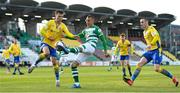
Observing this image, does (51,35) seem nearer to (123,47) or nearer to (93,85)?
(93,85)

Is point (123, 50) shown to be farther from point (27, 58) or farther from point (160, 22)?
point (160, 22)

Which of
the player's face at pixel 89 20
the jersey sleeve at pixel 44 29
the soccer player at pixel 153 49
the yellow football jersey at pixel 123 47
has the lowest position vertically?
the yellow football jersey at pixel 123 47

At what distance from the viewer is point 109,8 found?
8000cm

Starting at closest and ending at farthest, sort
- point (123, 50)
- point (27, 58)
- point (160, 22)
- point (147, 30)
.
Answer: point (147, 30)
point (123, 50)
point (27, 58)
point (160, 22)

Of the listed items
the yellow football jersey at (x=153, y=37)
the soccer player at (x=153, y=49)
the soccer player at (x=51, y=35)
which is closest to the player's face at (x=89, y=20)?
the soccer player at (x=51, y=35)

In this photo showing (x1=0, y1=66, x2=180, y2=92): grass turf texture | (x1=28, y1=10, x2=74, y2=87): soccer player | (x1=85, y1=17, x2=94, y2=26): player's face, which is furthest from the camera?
(x1=28, y1=10, x2=74, y2=87): soccer player

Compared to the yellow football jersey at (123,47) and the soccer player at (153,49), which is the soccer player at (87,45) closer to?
the soccer player at (153,49)

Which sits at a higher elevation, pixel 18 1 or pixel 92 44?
pixel 92 44

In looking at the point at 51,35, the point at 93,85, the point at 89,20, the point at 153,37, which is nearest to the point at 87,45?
the point at 89,20

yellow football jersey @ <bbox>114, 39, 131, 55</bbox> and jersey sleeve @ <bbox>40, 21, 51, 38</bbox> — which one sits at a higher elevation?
jersey sleeve @ <bbox>40, 21, 51, 38</bbox>

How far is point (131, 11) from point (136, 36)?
10.7 meters

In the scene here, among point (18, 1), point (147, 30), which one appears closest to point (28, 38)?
point (18, 1)

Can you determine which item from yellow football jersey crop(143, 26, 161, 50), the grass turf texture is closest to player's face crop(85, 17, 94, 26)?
the grass turf texture

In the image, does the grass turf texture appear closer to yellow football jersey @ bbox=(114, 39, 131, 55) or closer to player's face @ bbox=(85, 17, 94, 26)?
player's face @ bbox=(85, 17, 94, 26)
